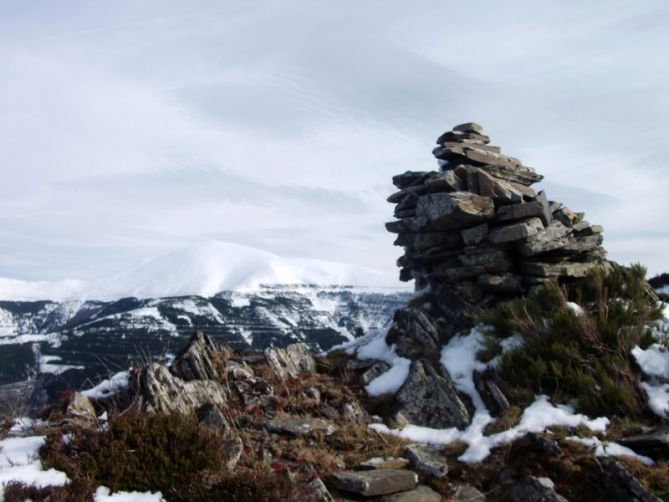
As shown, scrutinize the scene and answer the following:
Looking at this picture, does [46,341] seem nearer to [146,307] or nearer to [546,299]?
[146,307]

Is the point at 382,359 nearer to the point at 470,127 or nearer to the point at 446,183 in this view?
the point at 446,183

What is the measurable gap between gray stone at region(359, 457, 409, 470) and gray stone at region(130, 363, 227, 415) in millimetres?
3437

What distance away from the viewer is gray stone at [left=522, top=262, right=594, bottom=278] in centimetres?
1292

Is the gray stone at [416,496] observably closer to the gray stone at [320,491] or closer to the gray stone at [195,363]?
the gray stone at [320,491]

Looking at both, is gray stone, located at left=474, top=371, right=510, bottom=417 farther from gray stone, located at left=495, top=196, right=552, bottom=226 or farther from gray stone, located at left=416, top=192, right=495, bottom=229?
gray stone, located at left=495, top=196, right=552, bottom=226

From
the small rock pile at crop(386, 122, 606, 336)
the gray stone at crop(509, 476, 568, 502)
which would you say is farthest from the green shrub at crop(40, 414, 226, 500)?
the small rock pile at crop(386, 122, 606, 336)

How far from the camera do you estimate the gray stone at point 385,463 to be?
7.95 meters

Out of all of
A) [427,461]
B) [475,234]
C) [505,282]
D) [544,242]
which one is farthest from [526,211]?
[427,461]

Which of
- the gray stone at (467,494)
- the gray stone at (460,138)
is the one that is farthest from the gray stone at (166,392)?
the gray stone at (460,138)

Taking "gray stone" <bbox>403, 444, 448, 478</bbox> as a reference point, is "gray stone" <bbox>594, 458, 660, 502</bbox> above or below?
above

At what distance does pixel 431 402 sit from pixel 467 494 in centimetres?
353

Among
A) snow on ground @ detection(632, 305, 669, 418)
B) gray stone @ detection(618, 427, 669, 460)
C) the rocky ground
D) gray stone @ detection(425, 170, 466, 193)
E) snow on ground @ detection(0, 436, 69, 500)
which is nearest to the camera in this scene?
snow on ground @ detection(0, 436, 69, 500)

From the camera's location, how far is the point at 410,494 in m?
7.14

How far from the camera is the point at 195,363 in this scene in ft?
37.7
